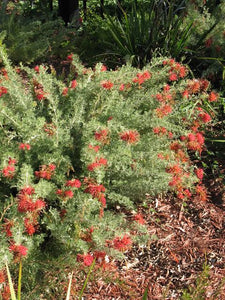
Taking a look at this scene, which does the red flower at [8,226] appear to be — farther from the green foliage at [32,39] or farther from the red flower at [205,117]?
the green foliage at [32,39]

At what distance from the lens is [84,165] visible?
2.63m

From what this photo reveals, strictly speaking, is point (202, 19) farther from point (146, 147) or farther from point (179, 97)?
point (146, 147)

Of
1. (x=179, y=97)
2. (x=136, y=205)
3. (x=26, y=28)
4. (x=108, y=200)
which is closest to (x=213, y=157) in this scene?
(x=179, y=97)

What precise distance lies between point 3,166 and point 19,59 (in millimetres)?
2631

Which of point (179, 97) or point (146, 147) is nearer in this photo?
point (146, 147)

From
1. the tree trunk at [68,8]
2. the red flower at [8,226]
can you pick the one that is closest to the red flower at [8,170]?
the red flower at [8,226]

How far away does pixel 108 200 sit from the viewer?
2.88 meters

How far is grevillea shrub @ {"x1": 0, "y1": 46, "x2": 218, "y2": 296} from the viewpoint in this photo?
7.58 ft

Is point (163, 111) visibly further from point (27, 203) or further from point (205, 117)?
point (27, 203)

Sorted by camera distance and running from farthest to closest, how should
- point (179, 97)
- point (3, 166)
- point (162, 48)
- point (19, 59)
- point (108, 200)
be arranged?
point (19, 59) → point (162, 48) → point (179, 97) → point (108, 200) → point (3, 166)

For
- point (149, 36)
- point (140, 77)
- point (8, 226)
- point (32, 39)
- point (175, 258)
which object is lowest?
point (175, 258)

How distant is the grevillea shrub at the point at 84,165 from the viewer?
2311mm

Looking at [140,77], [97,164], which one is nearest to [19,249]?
[97,164]

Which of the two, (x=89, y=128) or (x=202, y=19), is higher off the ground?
(x=202, y=19)
